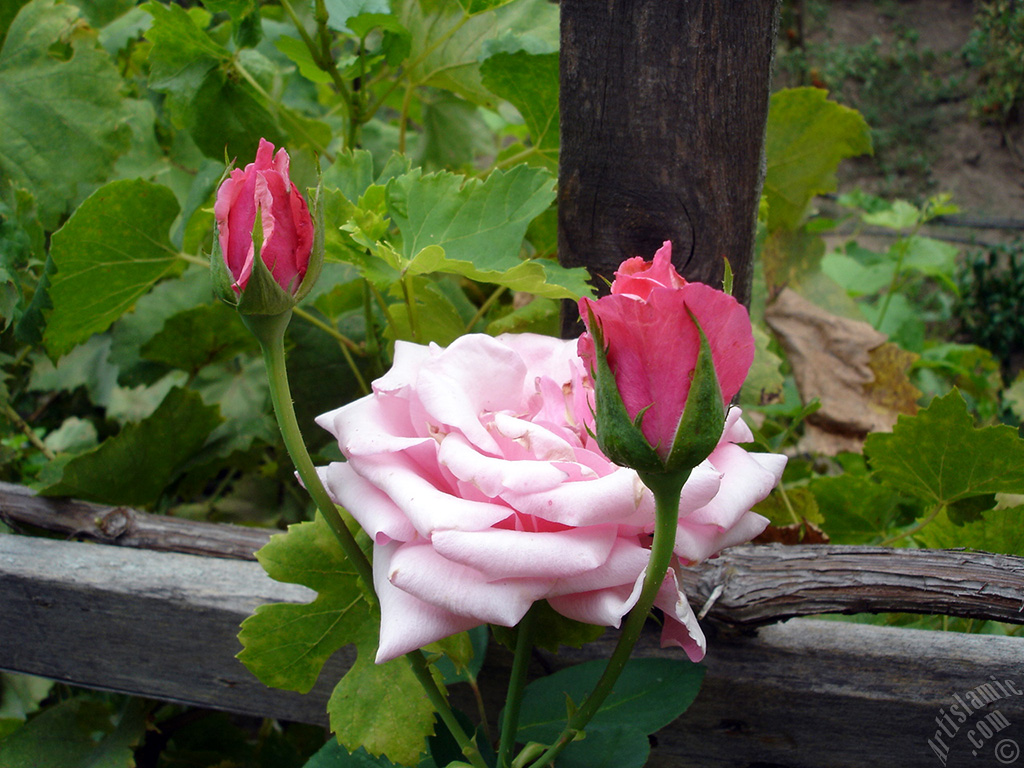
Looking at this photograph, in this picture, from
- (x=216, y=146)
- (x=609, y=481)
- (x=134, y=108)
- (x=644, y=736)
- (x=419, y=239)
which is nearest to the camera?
(x=609, y=481)

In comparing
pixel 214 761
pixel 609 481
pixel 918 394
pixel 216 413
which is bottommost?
pixel 214 761

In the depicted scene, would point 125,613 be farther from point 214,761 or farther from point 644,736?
point 644,736

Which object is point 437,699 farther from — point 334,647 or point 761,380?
point 761,380

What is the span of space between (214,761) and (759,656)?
25.7 inches

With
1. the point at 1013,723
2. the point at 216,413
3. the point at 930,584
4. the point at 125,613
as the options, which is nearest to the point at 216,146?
the point at 216,413

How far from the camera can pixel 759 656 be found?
Result: 0.56m

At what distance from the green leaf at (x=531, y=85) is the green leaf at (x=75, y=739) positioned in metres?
0.70

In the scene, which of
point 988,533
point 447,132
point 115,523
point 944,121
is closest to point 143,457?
point 115,523

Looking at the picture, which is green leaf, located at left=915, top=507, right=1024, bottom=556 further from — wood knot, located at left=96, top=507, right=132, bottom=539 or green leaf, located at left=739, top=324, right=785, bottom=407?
wood knot, located at left=96, top=507, right=132, bottom=539

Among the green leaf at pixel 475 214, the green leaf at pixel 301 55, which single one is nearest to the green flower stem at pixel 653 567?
the green leaf at pixel 475 214

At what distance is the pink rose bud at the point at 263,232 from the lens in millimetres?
324

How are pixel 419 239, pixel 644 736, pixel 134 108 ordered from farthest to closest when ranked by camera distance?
1. pixel 134 108
2. pixel 419 239
3. pixel 644 736

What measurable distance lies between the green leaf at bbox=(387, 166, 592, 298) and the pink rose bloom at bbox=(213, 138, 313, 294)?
0.65ft

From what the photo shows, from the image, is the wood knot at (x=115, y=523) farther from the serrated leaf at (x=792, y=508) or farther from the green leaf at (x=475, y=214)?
the serrated leaf at (x=792, y=508)
